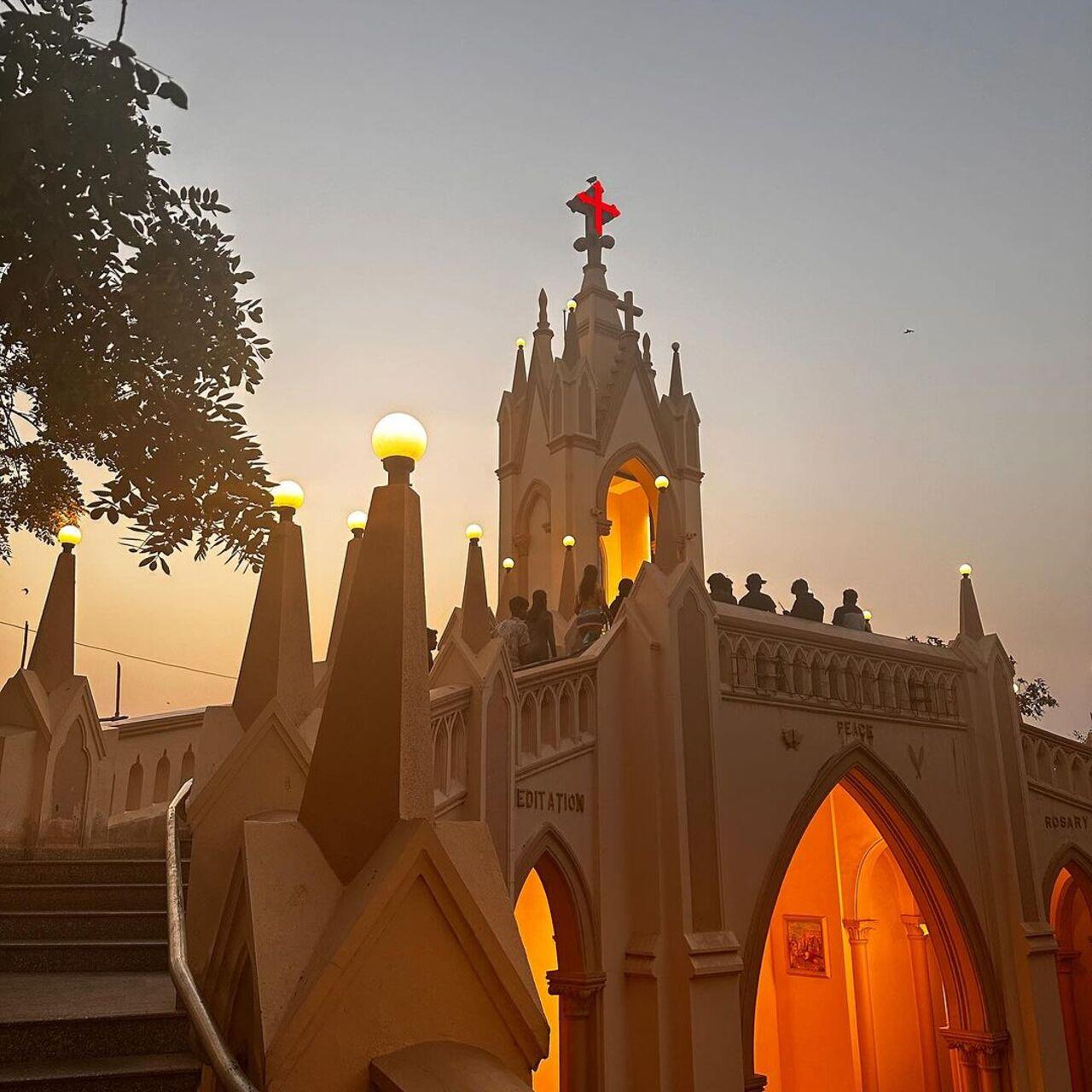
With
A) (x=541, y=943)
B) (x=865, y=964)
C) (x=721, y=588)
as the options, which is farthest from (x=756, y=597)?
(x=865, y=964)

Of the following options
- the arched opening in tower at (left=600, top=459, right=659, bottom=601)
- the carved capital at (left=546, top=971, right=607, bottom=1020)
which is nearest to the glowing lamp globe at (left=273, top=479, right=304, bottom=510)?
the carved capital at (left=546, top=971, right=607, bottom=1020)

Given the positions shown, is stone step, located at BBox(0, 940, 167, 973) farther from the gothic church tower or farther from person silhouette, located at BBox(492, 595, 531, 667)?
the gothic church tower

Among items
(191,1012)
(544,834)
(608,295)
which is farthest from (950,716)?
(191,1012)

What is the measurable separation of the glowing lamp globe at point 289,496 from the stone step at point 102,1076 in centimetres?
259

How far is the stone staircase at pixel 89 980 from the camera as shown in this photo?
3473 mm

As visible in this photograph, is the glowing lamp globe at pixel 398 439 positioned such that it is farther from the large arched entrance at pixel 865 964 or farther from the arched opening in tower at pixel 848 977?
the arched opening in tower at pixel 848 977

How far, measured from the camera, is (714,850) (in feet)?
31.6

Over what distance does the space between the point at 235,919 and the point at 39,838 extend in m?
5.29

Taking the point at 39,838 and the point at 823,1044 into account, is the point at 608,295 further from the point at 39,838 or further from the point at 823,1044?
the point at 39,838

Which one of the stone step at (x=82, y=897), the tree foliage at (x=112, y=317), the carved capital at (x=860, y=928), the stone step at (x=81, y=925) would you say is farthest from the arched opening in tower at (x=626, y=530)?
the stone step at (x=81, y=925)

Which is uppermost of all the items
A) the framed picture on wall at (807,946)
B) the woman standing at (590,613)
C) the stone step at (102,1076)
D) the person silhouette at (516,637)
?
the woman standing at (590,613)

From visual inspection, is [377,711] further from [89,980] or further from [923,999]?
[923,999]

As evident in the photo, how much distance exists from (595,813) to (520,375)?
10.5 metres

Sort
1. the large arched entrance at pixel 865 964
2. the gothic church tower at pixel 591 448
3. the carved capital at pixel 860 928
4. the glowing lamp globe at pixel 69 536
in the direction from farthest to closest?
the gothic church tower at pixel 591 448
the carved capital at pixel 860 928
the large arched entrance at pixel 865 964
the glowing lamp globe at pixel 69 536
